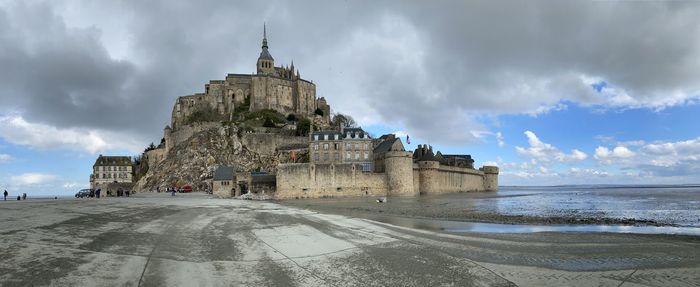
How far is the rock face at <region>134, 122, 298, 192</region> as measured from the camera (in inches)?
2463

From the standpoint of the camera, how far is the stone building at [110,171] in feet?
266

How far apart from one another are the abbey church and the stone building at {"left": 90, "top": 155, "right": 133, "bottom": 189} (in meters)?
Result: 11.9

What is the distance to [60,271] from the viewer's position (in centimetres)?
809

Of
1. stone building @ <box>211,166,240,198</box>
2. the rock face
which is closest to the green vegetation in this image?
the rock face

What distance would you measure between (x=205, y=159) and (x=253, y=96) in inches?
685

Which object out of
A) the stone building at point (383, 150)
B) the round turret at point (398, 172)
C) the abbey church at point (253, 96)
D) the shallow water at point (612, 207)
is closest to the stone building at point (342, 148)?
the stone building at point (383, 150)

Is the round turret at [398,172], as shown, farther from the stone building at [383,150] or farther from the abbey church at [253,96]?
the abbey church at [253,96]

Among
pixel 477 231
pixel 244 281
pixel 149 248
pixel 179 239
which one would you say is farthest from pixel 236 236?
pixel 477 231

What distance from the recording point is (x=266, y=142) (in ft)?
219

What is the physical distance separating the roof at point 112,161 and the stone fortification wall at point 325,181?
4759 centimetres

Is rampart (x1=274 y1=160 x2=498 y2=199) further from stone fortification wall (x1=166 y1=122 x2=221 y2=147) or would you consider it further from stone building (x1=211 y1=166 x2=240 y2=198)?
stone fortification wall (x1=166 y1=122 x2=221 y2=147)

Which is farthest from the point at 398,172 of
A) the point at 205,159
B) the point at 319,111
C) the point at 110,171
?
the point at 110,171

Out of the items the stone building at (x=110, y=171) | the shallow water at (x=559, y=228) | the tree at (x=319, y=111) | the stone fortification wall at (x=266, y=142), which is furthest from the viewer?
the tree at (x=319, y=111)

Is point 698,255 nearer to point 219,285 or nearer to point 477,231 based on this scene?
point 477,231
